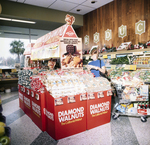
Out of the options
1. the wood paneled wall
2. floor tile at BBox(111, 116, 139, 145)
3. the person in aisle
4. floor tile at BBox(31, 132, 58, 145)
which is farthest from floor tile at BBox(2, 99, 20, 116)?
the wood paneled wall

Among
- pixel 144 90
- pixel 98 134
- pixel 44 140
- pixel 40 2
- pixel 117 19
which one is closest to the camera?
pixel 44 140

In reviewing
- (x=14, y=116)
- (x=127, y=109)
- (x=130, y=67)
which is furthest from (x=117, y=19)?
(x=14, y=116)

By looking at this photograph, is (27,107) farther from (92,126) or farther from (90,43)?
(90,43)

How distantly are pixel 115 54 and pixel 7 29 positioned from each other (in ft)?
16.3

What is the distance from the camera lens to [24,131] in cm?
251

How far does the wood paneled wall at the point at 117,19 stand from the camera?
405 cm

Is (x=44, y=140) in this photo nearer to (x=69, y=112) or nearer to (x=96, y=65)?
(x=69, y=112)

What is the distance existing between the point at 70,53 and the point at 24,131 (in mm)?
1683

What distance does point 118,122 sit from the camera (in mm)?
2789

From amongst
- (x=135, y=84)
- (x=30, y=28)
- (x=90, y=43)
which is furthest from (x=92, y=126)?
(x=30, y=28)

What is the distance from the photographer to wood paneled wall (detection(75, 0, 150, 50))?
4.05 m

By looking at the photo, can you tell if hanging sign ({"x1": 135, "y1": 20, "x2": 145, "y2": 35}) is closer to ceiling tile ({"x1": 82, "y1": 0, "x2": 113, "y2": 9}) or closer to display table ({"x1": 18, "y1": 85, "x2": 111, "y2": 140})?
ceiling tile ({"x1": 82, "y1": 0, "x2": 113, "y2": 9})

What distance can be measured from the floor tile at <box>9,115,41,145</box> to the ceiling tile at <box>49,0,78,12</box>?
4288 millimetres

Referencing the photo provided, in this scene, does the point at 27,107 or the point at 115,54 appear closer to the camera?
the point at 27,107
